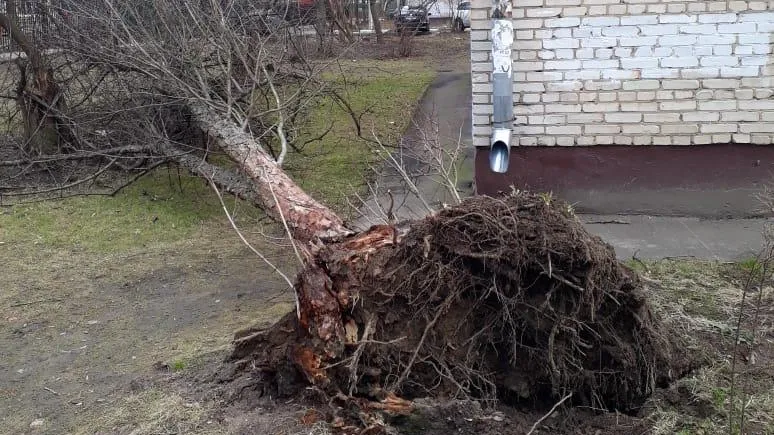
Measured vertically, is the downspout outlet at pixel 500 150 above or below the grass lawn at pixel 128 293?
above

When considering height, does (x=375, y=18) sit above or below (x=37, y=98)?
above

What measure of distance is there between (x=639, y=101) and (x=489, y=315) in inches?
151

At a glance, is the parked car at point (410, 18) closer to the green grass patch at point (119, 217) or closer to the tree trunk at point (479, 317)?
the green grass patch at point (119, 217)

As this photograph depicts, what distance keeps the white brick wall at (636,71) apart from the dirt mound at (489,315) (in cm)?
333

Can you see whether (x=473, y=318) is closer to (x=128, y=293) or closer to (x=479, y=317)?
(x=479, y=317)

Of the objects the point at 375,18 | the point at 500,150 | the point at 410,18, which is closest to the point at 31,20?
the point at 500,150

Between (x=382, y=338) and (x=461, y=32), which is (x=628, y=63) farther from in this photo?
(x=461, y=32)

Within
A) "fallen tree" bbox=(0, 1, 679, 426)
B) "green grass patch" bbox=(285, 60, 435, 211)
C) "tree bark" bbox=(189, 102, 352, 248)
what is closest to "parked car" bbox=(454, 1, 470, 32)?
"green grass patch" bbox=(285, 60, 435, 211)

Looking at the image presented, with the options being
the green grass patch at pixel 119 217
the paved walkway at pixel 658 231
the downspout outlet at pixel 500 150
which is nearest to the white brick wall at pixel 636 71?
the downspout outlet at pixel 500 150

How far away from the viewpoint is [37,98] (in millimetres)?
8852

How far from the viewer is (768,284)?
5.13 metres

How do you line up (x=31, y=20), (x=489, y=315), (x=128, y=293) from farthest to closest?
1. (x=31, y=20)
2. (x=128, y=293)
3. (x=489, y=315)

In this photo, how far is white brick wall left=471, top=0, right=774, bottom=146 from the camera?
6.55m

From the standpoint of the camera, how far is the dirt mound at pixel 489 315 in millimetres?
3502
